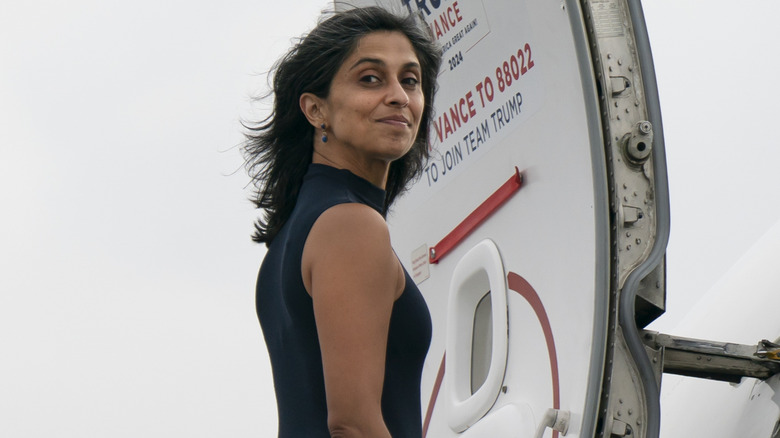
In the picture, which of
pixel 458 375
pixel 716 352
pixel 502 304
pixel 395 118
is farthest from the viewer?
pixel 458 375

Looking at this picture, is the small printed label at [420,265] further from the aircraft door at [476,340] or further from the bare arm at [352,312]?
the bare arm at [352,312]

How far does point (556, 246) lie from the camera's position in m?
3.73

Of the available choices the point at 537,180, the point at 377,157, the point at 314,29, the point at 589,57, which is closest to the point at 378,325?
the point at 377,157

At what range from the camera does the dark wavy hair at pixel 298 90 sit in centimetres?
235

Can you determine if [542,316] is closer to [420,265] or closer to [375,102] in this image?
[420,265]

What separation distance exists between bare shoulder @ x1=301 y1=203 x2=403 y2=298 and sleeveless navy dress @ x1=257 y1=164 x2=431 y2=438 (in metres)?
0.04

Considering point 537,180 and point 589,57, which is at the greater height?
point 589,57

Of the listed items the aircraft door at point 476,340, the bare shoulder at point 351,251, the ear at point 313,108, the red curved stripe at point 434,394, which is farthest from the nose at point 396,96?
the red curved stripe at point 434,394

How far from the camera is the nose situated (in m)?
2.27

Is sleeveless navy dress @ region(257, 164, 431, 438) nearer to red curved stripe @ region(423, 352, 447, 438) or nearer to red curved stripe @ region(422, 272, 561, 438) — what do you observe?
red curved stripe @ region(422, 272, 561, 438)

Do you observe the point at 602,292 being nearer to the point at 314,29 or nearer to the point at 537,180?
the point at 537,180

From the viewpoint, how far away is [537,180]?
3.96 meters

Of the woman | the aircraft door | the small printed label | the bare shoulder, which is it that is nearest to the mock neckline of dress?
the woman

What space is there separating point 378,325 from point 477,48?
9.04 feet
